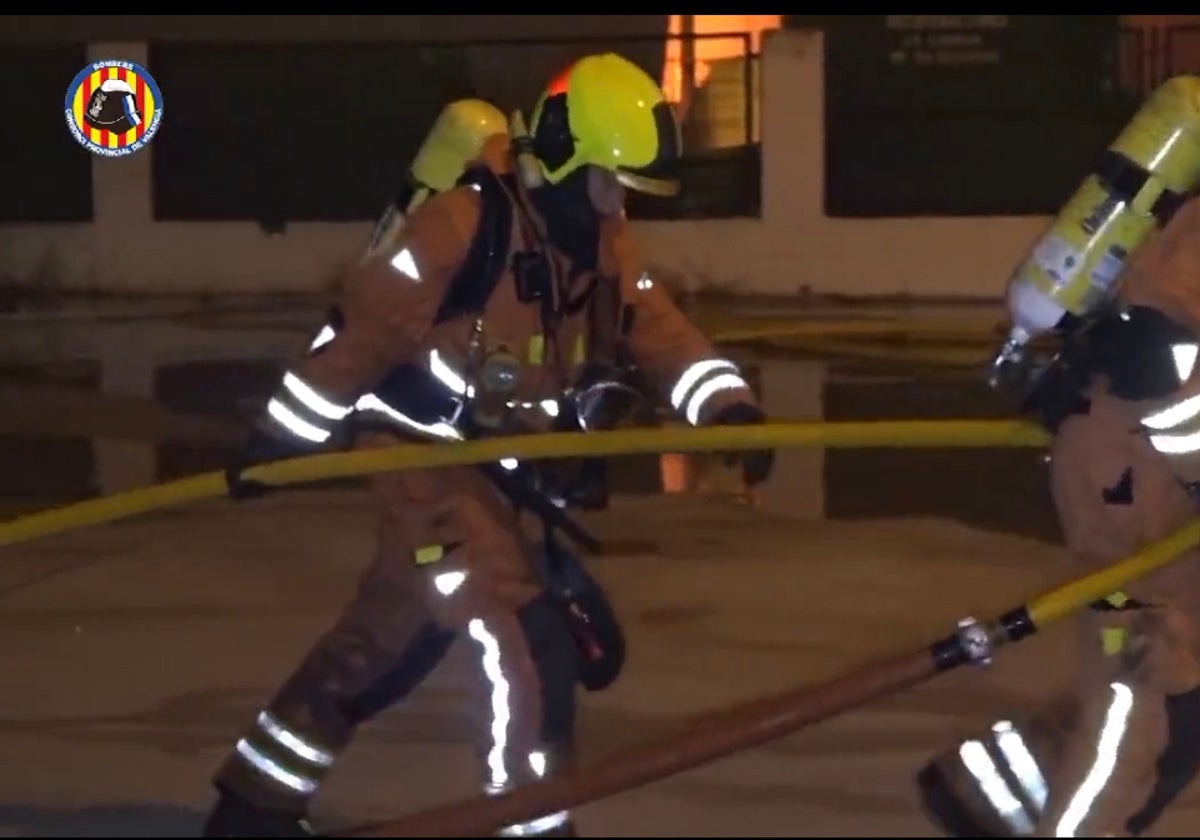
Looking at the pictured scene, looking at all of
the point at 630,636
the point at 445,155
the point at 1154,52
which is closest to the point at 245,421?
the point at 630,636

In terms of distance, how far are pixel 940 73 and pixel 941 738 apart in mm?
13193

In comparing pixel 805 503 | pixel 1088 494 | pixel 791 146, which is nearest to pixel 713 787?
pixel 1088 494

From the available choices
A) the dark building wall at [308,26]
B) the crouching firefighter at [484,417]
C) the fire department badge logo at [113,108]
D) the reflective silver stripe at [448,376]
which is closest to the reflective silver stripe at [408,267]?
the crouching firefighter at [484,417]

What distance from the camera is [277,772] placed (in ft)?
13.5

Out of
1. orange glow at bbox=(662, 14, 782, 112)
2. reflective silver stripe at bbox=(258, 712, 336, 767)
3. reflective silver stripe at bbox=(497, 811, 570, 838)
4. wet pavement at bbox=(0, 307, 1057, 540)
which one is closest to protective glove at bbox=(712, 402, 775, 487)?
reflective silver stripe at bbox=(497, 811, 570, 838)

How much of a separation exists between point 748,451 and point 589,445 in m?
0.51

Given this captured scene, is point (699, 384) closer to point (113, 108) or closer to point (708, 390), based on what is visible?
point (708, 390)

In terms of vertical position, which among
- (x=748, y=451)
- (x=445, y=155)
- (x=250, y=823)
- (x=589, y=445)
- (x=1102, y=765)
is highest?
(x=445, y=155)

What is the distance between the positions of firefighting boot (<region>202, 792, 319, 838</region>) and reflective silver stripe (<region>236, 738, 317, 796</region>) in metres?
0.06

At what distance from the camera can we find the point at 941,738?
5086 millimetres

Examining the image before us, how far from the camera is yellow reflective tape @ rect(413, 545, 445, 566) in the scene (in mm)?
4000

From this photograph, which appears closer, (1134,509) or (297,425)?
(1134,509)

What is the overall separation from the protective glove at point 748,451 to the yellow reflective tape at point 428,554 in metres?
0.78

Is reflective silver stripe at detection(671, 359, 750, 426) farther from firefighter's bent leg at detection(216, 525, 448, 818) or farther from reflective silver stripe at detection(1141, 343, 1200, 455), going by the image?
reflective silver stripe at detection(1141, 343, 1200, 455)
